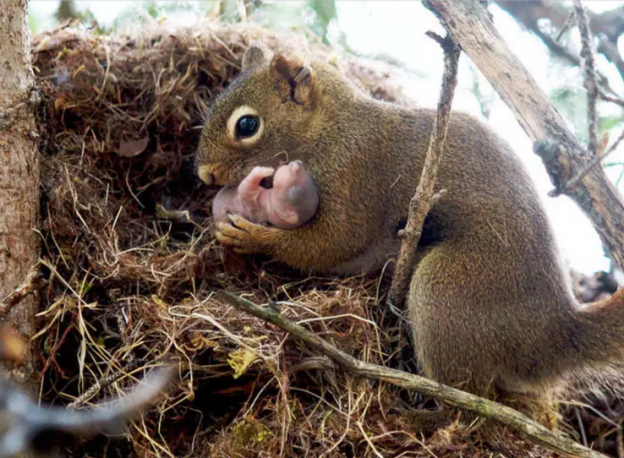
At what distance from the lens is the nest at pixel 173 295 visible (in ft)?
8.41

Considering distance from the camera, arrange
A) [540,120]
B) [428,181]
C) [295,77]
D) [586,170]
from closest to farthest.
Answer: [586,170] → [540,120] → [428,181] → [295,77]

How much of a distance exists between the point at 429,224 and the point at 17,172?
6.15ft

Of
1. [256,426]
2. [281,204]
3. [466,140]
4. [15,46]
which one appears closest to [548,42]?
[466,140]

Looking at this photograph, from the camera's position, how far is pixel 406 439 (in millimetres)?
2555

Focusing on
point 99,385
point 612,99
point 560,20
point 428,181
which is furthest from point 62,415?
point 560,20

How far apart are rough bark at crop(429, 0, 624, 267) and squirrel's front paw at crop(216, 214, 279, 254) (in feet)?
4.65

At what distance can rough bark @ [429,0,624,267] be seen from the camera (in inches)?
81.8

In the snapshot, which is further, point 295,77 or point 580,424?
point 295,77

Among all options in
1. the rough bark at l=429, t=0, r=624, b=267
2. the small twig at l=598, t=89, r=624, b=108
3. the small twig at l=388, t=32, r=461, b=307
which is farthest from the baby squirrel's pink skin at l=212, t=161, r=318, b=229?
the small twig at l=598, t=89, r=624, b=108

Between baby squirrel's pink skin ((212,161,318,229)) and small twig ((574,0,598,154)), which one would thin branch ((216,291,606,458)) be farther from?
small twig ((574,0,598,154))

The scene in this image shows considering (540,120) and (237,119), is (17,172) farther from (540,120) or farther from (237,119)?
(540,120)

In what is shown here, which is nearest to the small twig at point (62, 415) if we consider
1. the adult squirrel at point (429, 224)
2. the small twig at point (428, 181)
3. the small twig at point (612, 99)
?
the adult squirrel at point (429, 224)

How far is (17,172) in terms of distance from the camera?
2686 millimetres

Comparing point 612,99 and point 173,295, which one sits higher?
point 612,99
